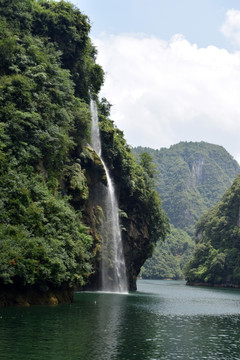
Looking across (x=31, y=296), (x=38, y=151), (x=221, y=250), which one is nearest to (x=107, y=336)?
(x=31, y=296)

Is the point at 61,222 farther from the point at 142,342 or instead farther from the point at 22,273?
the point at 142,342

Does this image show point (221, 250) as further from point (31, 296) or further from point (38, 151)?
point (31, 296)

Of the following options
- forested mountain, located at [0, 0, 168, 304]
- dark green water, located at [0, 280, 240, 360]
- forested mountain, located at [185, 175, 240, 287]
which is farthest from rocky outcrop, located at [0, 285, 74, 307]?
forested mountain, located at [185, 175, 240, 287]

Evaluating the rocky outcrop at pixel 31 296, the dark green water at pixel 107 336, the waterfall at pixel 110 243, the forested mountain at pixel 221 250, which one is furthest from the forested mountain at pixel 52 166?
the forested mountain at pixel 221 250

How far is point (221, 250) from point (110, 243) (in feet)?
251

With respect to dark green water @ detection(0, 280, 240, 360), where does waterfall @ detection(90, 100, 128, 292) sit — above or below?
above

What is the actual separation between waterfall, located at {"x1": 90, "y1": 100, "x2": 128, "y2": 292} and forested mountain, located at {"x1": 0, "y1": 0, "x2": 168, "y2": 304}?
1.66 meters

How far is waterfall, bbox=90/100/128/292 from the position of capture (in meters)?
52.9

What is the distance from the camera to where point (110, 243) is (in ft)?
177

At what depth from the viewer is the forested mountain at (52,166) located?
92.7ft

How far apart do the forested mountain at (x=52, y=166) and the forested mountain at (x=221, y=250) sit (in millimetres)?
52693

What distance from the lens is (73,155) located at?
155ft

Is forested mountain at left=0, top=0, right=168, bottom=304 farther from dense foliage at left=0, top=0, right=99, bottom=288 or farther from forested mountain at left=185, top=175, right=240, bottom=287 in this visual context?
forested mountain at left=185, top=175, right=240, bottom=287

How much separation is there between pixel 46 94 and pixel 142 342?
28.7m
